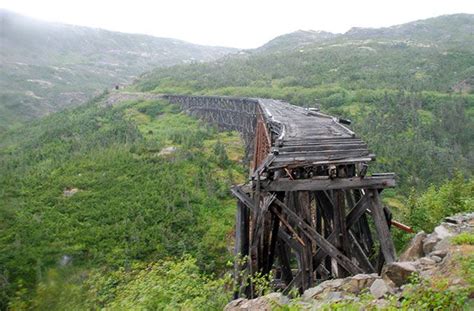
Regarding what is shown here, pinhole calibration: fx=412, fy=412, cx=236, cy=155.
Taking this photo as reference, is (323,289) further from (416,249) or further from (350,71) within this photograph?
(350,71)

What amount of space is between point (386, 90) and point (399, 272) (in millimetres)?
42762

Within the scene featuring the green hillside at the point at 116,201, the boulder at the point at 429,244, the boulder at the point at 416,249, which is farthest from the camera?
the green hillside at the point at 116,201

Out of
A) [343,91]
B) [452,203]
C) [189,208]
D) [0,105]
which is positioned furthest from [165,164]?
[0,105]

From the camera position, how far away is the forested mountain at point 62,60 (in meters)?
75.6

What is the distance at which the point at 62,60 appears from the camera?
370ft

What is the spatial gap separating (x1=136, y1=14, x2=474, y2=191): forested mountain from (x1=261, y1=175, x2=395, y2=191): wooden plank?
19473 mm

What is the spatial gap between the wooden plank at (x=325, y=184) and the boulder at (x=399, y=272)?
158cm

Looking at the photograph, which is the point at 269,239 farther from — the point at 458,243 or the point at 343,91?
the point at 343,91

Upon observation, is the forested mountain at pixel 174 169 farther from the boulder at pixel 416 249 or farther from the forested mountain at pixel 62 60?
the boulder at pixel 416 249

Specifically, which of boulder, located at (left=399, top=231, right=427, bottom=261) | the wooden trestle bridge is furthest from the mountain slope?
boulder, located at (left=399, top=231, right=427, bottom=261)

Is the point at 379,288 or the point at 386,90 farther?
the point at 386,90

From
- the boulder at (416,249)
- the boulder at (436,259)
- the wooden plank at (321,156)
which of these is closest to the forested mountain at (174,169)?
the boulder at (436,259)

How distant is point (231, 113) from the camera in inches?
1387

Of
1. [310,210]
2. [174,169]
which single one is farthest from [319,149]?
[174,169]
